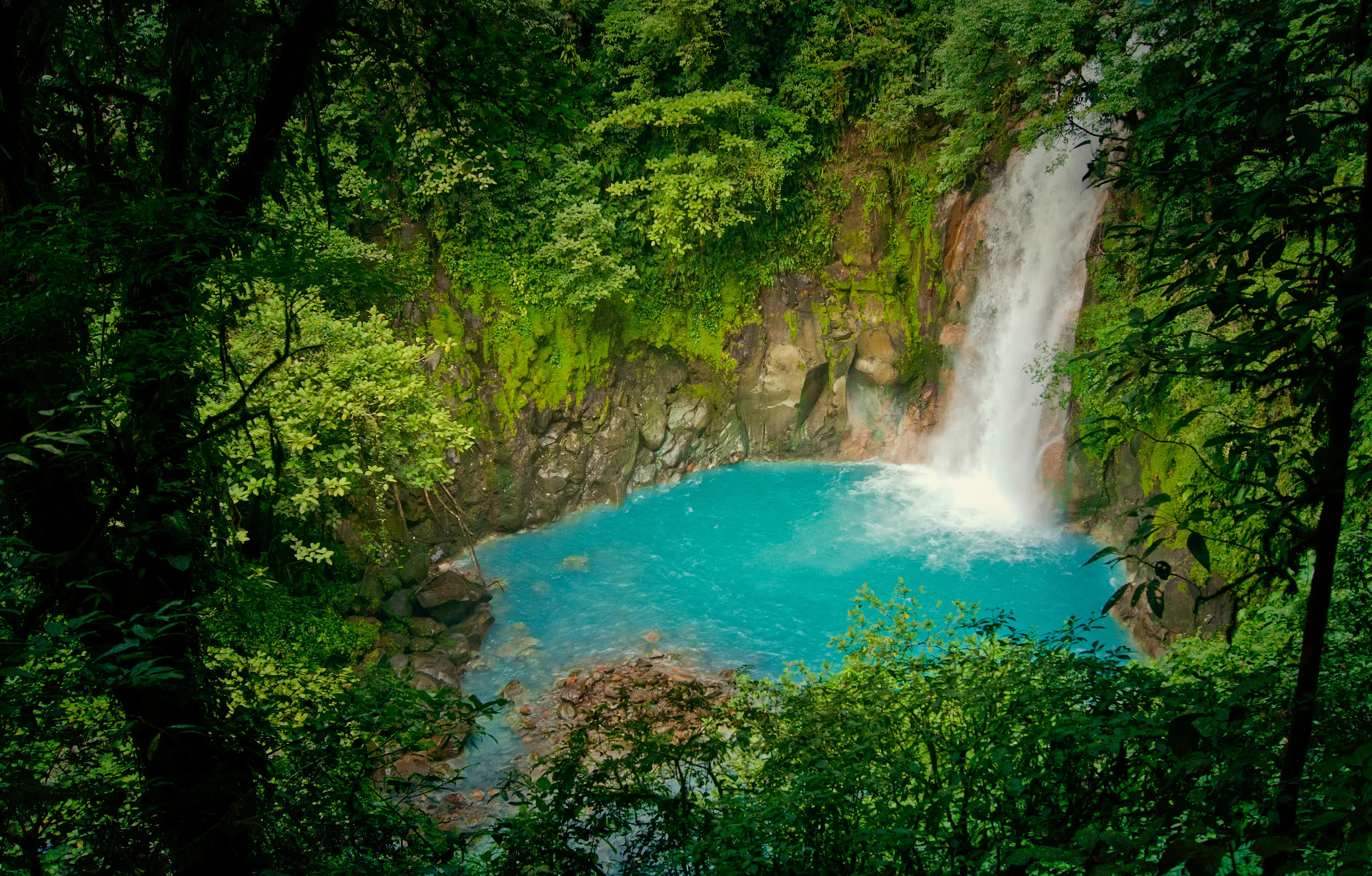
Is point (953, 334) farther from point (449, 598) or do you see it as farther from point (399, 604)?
point (399, 604)

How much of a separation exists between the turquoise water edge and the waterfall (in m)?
0.43

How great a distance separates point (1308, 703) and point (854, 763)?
290 centimetres

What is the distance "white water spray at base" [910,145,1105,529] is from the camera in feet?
45.0

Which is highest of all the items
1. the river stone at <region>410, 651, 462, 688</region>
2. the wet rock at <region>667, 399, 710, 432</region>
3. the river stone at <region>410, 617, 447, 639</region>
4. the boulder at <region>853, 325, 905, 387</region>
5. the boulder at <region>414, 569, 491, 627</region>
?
the boulder at <region>853, 325, 905, 387</region>

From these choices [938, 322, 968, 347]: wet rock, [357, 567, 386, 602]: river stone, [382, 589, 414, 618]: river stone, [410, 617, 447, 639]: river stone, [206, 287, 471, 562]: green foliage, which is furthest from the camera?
[938, 322, 968, 347]: wet rock

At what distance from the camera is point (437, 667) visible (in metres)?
10.5

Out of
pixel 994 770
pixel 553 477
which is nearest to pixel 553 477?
pixel 553 477

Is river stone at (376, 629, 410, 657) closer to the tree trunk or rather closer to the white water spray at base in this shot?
the white water spray at base

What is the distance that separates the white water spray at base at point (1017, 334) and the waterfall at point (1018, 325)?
0.6 inches

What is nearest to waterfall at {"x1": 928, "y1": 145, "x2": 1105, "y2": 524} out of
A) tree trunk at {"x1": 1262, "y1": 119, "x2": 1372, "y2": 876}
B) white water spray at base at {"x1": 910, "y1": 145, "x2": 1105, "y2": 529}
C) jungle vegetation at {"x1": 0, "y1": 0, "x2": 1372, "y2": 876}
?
white water spray at base at {"x1": 910, "y1": 145, "x2": 1105, "y2": 529}

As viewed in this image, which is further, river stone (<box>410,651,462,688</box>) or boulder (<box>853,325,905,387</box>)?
boulder (<box>853,325,905,387</box>)

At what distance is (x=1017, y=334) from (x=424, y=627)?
11732 mm

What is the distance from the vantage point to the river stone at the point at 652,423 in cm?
1641

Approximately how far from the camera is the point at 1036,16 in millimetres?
10828
